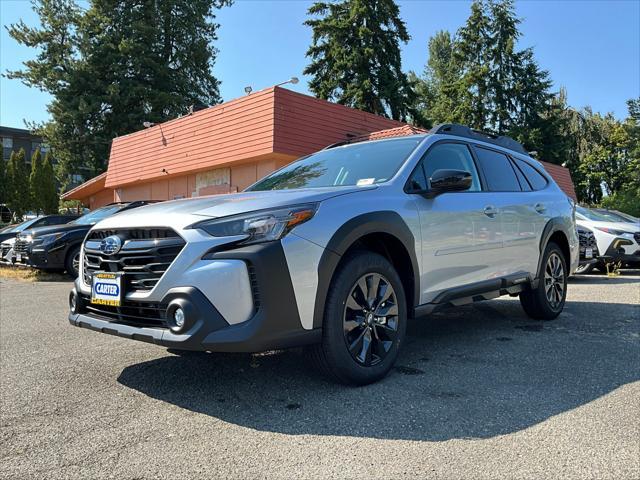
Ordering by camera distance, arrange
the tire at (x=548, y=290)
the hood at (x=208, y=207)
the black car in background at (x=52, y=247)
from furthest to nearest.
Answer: the black car in background at (x=52, y=247) → the tire at (x=548, y=290) → the hood at (x=208, y=207)

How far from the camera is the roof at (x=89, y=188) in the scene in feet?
79.3

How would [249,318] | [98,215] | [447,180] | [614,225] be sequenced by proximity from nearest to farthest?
[249,318] < [447,180] < [614,225] < [98,215]

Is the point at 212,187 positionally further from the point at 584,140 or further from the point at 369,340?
the point at 584,140

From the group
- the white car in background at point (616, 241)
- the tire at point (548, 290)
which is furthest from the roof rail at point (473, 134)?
the white car in background at point (616, 241)

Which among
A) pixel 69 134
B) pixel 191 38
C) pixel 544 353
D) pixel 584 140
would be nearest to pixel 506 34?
pixel 584 140

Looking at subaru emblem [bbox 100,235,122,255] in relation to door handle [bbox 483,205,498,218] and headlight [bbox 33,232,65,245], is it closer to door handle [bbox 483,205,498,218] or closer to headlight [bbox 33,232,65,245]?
door handle [bbox 483,205,498,218]

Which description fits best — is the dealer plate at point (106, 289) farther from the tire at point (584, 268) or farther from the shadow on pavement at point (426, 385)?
the tire at point (584, 268)

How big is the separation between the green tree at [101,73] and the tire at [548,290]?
31.2 metres

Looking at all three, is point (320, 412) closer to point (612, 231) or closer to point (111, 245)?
point (111, 245)

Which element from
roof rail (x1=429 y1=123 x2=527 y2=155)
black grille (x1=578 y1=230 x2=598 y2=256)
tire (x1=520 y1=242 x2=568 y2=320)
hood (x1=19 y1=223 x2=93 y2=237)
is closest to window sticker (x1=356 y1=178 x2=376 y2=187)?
roof rail (x1=429 y1=123 x2=527 y2=155)

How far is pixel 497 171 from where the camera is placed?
4.92 metres

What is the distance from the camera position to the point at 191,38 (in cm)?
3659

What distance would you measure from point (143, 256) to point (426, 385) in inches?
76.0

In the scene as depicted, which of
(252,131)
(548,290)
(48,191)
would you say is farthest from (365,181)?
(48,191)
